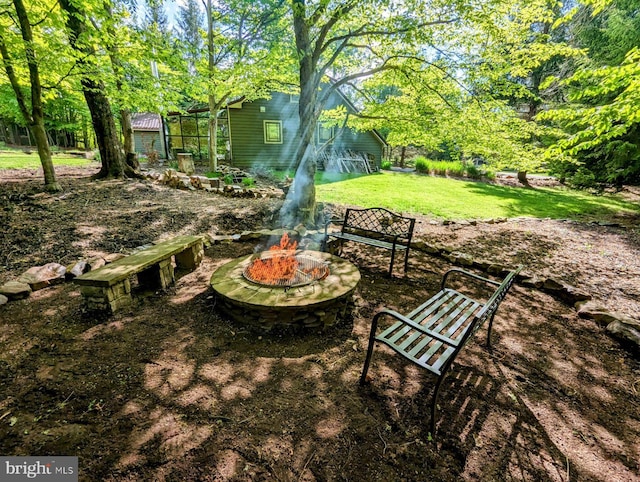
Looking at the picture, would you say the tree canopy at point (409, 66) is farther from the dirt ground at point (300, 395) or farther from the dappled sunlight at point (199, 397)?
the dappled sunlight at point (199, 397)

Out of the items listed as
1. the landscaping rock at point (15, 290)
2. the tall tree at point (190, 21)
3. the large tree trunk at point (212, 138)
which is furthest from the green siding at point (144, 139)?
the landscaping rock at point (15, 290)

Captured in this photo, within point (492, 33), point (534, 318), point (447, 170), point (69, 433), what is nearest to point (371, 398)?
point (69, 433)

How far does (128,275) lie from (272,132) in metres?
16.3

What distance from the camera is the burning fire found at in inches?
139

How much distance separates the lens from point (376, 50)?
6.25m

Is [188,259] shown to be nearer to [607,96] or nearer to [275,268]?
[275,268]

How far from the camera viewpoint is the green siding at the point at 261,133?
1686 cm

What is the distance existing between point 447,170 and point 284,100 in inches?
452

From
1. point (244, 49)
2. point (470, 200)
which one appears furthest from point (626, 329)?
point (244, 49)

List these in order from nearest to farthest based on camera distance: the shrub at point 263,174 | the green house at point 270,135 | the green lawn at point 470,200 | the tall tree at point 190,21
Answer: the green lawn at point 470,200
the shrub at point 263,174
the green house at point 270,135
the tall tree at point 190,21

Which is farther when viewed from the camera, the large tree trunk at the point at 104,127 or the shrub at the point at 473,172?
the shrub at the point at 473,172

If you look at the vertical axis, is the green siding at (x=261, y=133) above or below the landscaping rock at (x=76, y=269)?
above

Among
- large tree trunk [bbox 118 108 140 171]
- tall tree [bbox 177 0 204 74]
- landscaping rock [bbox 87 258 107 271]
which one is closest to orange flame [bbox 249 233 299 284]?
landscaping rock [bbox 87 258 107 271]

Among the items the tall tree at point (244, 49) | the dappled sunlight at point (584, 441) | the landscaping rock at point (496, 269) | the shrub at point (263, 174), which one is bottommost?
the dappled sunlight at point (584, 441)
